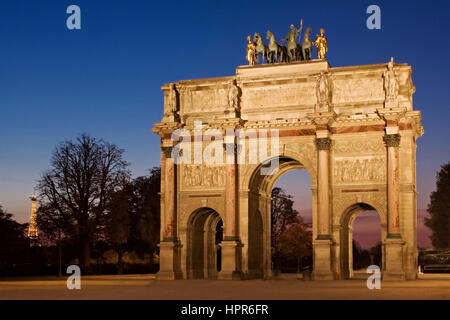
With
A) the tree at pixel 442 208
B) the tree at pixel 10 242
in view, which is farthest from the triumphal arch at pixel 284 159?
→ the tree at pixel 442 208

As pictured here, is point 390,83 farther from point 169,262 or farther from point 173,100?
point 169,262

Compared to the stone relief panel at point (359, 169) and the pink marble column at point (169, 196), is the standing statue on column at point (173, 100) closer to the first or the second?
the pink marble column at point (169, 196)

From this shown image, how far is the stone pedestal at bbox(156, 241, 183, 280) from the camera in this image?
4284cm

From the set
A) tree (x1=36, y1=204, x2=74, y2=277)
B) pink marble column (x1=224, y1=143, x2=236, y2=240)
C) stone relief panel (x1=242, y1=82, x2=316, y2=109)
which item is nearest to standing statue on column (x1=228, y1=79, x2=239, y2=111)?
stone relief panel (x1=242, y1=82, x2=316, y2=109)

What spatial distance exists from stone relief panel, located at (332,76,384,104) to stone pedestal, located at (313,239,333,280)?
26.4 feet

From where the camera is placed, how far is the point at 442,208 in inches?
2734

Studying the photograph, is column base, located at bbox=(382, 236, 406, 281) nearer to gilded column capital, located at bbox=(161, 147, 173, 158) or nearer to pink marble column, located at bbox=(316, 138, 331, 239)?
pink marble column, located at bbox=(316, 138, 331, 239)

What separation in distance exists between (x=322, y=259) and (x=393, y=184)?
547 cm

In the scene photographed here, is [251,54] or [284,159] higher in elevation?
[251,54]

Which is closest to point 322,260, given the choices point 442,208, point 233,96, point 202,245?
point 202,245

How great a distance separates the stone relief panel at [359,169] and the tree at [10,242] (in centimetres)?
2565

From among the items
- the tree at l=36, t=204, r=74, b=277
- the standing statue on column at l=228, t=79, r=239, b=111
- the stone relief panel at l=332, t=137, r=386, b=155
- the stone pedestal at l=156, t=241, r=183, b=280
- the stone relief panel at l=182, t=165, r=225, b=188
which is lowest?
the stone pedestal at l=156, t=241, r=183, b=280

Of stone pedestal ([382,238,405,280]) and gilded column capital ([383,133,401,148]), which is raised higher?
gilded column capital ([383,133,401,148])

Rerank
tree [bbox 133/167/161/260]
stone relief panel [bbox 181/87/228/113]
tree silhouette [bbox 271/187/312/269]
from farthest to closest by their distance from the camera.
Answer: tree silhouette [bbox 271/187/312/269]
tree [bbox 133/167/161/260]
stone relief panel [bbox 181/87/228/113]
